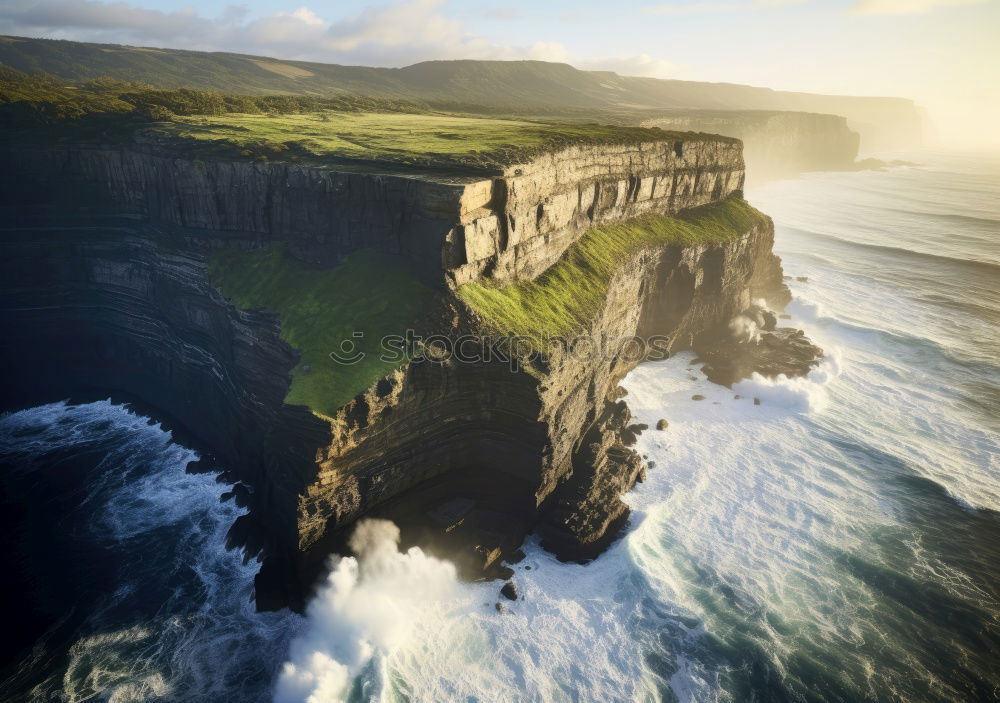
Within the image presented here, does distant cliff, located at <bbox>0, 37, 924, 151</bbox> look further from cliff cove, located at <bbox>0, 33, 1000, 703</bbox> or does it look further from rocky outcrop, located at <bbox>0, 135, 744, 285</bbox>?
cliff cove, located at <bbox>0, 33, 1000, 703</bbox>

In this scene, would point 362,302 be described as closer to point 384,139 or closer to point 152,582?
point 384,139

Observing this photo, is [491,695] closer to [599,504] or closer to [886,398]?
[599,504]

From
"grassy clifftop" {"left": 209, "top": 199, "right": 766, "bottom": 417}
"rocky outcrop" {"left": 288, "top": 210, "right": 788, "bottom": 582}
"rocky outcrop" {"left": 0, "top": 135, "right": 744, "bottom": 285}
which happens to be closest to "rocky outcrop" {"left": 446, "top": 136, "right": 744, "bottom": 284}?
"rocky outcrop" {"left": 0, "top": 135, "right": 744, "bottom": 285}

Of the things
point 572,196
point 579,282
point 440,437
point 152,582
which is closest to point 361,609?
point 440,437

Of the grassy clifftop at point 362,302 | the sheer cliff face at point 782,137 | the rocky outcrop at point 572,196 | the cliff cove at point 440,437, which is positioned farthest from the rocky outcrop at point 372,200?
the sheer cliff face at point 782,137

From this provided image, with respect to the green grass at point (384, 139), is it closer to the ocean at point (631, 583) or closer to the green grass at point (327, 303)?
the green grass at point (327, 303)

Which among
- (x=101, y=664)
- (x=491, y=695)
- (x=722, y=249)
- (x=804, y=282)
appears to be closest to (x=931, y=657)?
(x=491, y=695)

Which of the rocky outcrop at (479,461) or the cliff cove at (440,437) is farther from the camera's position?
the rocky outcrop at (479,461)
